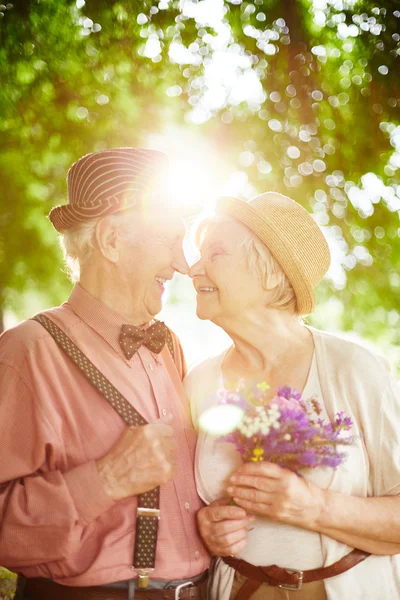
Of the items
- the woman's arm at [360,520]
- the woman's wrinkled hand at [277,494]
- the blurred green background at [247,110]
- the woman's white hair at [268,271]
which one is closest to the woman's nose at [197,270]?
the woman's white hair at [268,271]

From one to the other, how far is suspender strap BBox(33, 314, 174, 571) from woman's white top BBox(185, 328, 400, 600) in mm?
381

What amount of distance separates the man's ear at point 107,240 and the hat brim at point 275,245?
596 mm

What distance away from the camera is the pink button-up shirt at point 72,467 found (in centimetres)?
266

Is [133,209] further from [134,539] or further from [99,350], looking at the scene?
[134,539]

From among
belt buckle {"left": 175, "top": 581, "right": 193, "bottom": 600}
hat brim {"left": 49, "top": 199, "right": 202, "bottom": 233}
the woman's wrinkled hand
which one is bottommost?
belt buckle {"left": 175, "top": 581, "right": 193, "bottom": 600}

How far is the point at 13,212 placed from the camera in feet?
21.0

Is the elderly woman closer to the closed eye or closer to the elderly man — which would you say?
the closed eye

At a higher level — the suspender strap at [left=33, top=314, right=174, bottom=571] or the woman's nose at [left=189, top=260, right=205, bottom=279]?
the woman's nose at [left=189, top=260, right=205, bottom=279]

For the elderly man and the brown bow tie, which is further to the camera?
the brown bow tie

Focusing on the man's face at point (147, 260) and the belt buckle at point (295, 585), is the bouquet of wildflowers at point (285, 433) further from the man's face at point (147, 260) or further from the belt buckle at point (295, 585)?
the man's face at point (147, 260)

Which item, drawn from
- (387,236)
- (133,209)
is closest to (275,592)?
(133,209)

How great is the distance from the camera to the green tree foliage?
5.15 metres

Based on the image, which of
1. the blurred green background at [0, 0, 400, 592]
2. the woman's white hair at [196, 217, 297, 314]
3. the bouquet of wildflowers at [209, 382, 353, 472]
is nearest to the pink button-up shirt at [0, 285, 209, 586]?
the bouquet of wildflowers at [209, 382, 353, 472]

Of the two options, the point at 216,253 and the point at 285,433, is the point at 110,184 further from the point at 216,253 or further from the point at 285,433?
the point at 285,433
